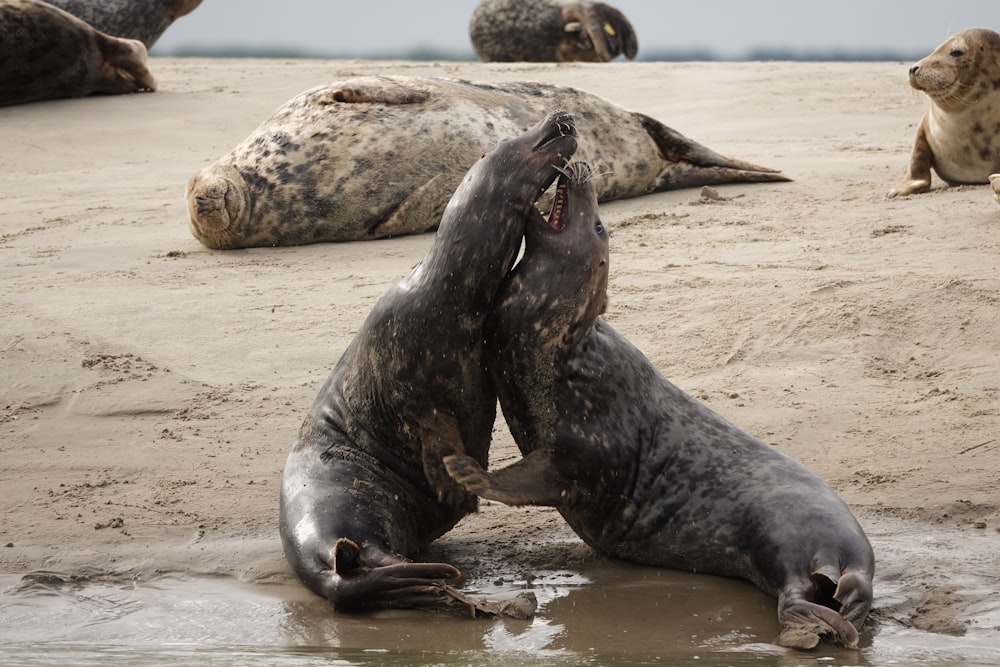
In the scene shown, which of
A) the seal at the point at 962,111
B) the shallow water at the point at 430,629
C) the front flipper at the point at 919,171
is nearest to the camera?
the shallow water at the point at 430,629

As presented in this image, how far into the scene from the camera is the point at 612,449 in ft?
12.1

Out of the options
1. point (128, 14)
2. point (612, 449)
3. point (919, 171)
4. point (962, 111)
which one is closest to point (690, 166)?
point (919, 171)

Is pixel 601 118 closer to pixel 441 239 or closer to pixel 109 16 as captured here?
pixel 441 239

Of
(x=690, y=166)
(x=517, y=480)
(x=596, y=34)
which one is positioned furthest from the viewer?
(x=596, y=34)

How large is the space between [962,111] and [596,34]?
10451 millimetres

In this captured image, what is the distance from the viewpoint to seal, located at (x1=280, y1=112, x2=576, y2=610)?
144 inches

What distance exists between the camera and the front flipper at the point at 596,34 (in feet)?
57.7

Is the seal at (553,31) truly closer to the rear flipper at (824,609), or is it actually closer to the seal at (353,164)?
the seal at (353,164)

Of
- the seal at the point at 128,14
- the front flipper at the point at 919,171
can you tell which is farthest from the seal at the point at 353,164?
the seal at the point at 128,14

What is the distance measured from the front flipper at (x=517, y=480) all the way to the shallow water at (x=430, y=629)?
264 mm

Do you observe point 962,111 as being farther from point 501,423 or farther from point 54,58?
point 54,58

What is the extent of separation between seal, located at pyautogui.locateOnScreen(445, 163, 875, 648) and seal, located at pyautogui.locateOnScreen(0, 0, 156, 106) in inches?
318

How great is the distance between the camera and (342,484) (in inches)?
148

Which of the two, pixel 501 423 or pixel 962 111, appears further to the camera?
pixel 962 111
